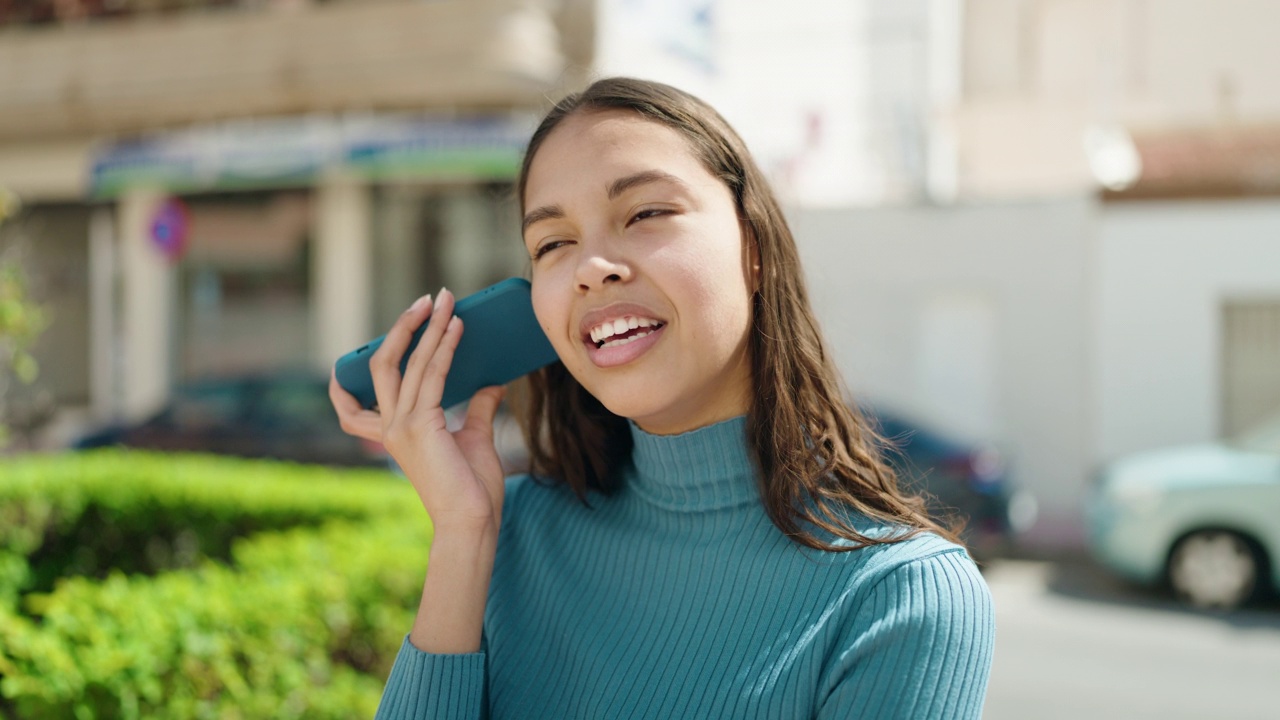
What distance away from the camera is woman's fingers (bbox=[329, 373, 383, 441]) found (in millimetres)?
1783

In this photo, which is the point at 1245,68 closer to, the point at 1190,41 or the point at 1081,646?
the point at 1190,41

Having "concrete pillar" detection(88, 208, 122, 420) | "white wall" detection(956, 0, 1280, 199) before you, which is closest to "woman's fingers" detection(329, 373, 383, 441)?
"white wall" detection(956, 0, 1280, 199)

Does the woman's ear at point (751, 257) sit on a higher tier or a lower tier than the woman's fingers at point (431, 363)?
higher

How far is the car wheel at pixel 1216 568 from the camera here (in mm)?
8008

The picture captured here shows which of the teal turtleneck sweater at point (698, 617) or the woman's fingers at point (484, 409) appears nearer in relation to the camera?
the teal turtleneck sweater at point (698, 617)

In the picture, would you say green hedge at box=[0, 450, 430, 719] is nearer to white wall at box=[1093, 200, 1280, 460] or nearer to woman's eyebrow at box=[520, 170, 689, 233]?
woman's eyebrow at box=[520, 170, 689, 233]

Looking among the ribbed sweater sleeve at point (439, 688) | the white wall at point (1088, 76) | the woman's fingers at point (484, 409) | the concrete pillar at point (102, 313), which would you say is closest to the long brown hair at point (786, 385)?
the woman's fingers at point (484, 409)

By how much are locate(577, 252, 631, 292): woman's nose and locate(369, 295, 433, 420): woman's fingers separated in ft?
1.19

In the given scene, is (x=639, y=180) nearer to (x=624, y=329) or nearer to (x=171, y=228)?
(x=624, y=329)

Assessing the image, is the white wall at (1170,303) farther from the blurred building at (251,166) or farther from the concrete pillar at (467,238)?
the concrete pillar at (467,238)

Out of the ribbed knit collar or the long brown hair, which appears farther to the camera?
the ribbed knit collar

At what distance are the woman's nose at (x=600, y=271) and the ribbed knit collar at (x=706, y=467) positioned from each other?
0.28m

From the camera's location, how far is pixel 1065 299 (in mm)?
12367

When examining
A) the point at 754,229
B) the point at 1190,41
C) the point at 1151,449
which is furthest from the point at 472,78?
the point at 754,229
